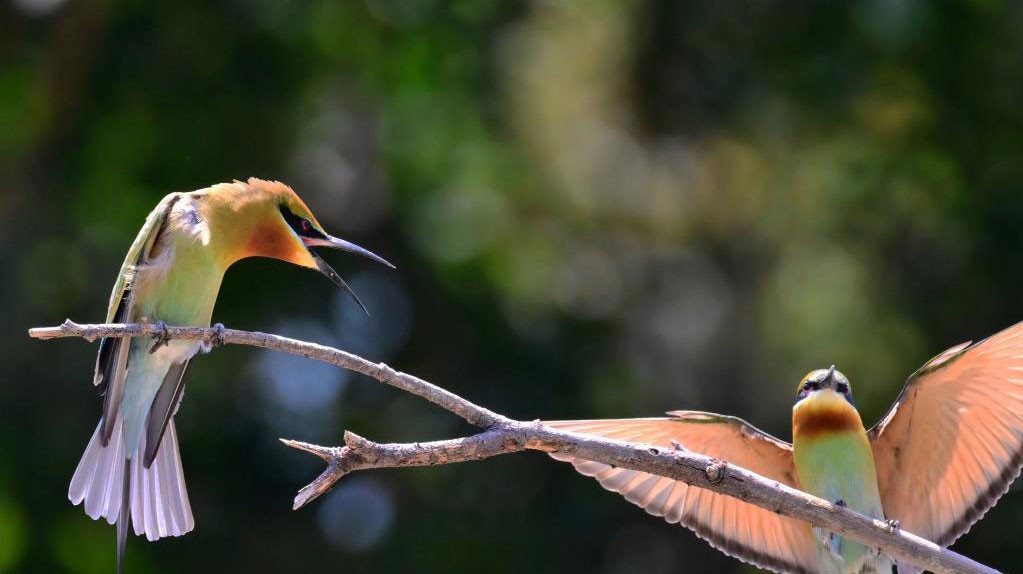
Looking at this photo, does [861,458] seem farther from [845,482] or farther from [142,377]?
[142,377]

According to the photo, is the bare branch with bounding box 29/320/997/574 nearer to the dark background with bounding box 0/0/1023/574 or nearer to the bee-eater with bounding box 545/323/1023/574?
the bee-eater with bounding box 545/323/1023/574

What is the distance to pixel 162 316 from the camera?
4.05m

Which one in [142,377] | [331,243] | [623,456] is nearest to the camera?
[623,456]

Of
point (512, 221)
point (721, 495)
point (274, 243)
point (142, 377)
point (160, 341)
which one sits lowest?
point (721, 495)

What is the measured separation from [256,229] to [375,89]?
3.96m

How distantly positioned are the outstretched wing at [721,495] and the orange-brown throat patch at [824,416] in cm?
8

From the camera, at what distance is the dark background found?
723cm

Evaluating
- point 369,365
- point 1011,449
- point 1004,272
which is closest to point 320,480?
point 369,365

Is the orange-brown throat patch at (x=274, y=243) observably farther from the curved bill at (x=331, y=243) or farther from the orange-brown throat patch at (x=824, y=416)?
the orange-brown throat patch at (x=824, y=416)

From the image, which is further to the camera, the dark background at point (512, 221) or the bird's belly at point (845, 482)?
the dark background at point (512, 221)

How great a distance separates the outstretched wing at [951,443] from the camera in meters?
3.79

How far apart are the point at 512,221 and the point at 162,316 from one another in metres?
3.82

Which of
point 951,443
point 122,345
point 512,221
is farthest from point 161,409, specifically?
point 512,221

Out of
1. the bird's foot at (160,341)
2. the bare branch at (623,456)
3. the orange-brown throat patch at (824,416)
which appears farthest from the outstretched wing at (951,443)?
the bird's foot at (160,341)
